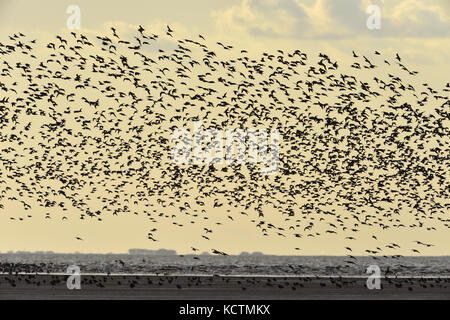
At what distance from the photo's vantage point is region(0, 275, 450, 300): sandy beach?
4916 cm

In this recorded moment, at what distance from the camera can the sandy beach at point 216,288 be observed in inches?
1935

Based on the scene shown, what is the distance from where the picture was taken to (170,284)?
5822 centimetres

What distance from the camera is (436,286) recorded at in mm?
58344

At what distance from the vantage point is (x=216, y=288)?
55.2 m
